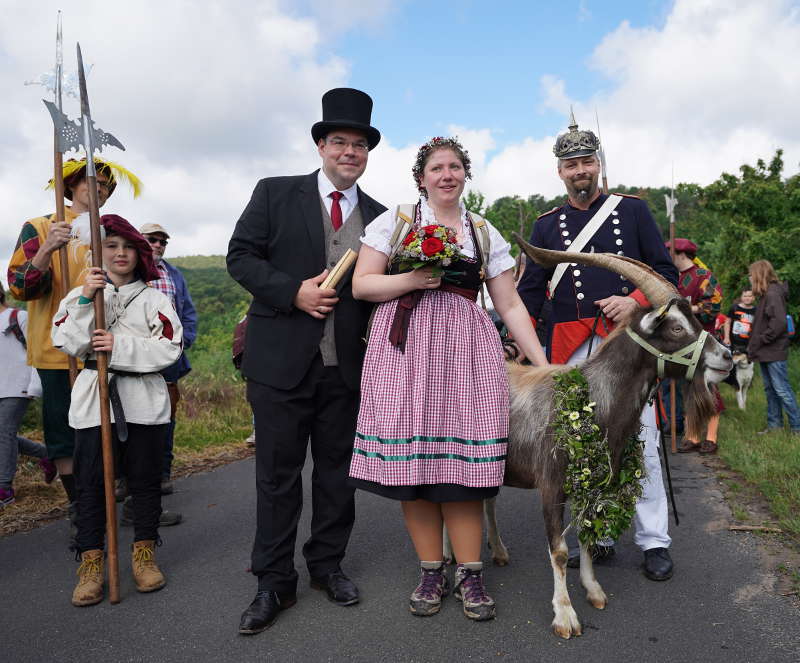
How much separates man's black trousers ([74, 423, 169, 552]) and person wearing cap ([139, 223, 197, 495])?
77.6 inches

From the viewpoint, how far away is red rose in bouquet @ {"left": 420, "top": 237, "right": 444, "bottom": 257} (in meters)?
3.15

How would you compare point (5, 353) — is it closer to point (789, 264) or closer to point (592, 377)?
point (592, 377)

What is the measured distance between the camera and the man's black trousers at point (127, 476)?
3889mm

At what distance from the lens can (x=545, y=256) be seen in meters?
3.65

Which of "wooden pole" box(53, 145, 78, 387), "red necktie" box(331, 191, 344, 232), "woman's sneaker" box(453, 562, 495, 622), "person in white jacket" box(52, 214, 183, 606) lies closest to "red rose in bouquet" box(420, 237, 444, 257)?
"red necktie" box(331, 191, 344, 232)

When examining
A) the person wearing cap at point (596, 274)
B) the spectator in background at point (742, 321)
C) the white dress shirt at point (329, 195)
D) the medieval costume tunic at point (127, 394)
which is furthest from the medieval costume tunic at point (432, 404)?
the spectator in background at point (742, 321)

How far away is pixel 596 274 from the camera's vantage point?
159 inches

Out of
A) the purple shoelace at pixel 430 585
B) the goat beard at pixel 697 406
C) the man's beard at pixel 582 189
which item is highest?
the man's beard at pixel 582 189

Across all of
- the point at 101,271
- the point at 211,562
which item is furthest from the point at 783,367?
the point at 101,271

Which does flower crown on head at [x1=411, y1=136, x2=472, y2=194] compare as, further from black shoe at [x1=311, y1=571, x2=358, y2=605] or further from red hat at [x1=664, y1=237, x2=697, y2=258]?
red hat at [x1=664, y1=237, x2=697, y2=258]

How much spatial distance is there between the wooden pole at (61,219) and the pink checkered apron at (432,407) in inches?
90.0

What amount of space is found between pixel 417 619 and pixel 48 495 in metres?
4.10

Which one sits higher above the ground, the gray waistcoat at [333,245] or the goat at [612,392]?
the gray waistcoat at [333,245]

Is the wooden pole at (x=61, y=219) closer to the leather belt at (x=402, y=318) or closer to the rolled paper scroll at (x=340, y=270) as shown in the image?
the rolled paper scroll at (x=340, y=270)
